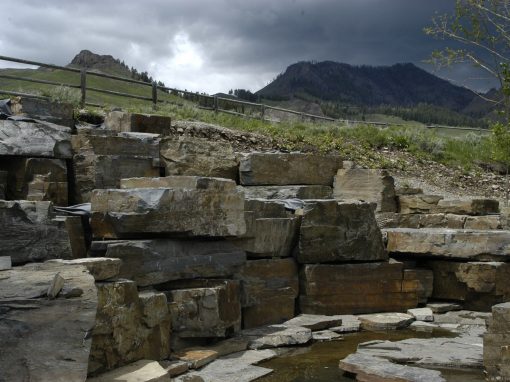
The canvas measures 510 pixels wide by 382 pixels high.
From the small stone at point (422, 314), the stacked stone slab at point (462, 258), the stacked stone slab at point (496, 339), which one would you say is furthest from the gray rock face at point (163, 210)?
the stacked stone slab at point (462, 258)

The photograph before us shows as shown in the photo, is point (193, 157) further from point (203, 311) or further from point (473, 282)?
point (473, 282)

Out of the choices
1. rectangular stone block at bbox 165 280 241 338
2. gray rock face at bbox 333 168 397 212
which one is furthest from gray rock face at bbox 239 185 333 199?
rectangular stone block at bbox 165 280 241 338

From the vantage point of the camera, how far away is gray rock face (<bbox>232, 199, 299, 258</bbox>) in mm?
8242

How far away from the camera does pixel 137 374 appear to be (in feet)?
17.8

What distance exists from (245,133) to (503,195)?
824 cm

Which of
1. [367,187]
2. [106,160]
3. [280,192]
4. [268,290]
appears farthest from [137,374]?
[367,187]

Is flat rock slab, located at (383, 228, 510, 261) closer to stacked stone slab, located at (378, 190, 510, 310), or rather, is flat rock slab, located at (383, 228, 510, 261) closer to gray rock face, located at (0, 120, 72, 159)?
stacked stone slab, located at (378, 190, 510, 310)

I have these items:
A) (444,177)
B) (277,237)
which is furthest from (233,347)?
(444,177)

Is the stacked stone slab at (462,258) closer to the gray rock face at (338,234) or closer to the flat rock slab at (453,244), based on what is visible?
the flat rock slab at (453,244)

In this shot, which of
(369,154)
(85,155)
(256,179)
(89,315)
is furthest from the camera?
(369,154)

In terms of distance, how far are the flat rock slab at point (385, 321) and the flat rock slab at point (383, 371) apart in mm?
1897

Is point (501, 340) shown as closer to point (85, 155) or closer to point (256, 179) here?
point (256, 179)

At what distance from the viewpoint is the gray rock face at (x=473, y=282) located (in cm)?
946

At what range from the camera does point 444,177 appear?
57.1 ft
